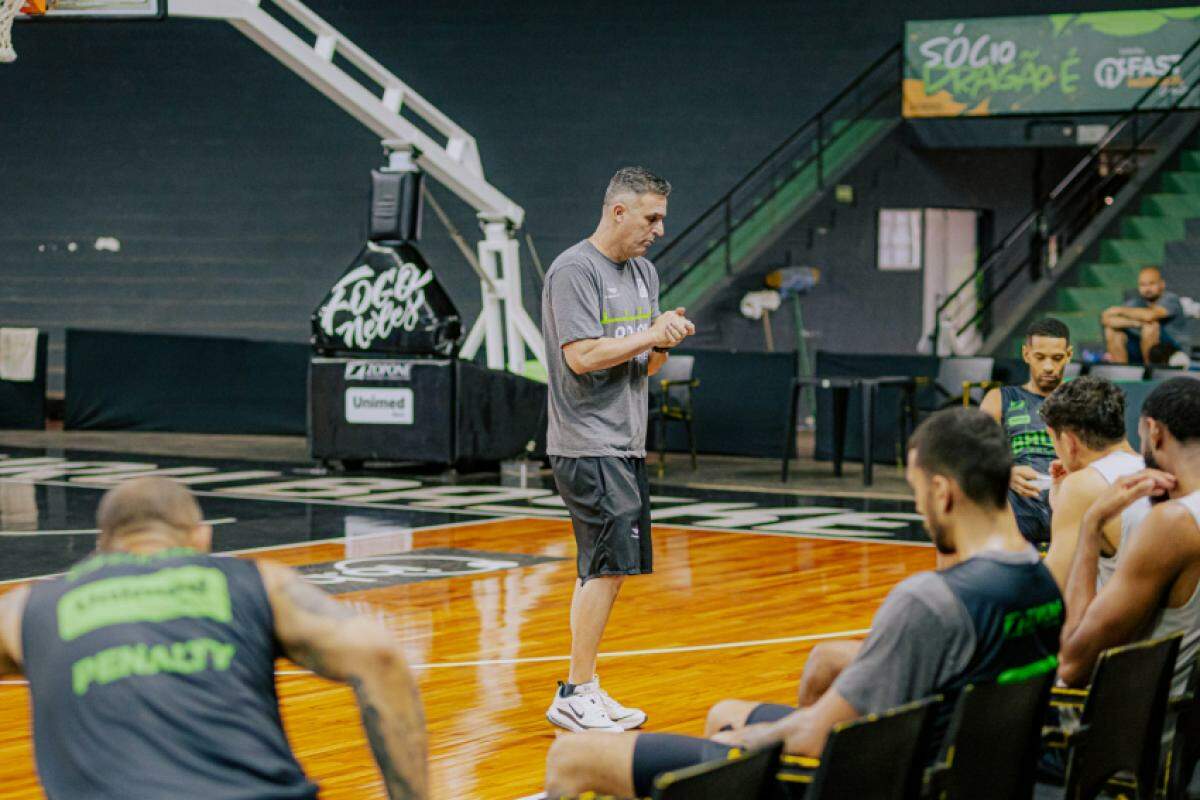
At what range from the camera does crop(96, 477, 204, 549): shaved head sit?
2641 mm

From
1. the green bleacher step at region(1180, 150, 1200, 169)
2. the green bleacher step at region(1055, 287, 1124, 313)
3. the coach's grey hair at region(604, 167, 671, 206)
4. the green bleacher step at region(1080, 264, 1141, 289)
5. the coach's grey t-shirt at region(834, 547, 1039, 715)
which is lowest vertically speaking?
the coach's grey t-shirt at region(834, 547, 1039, 715)

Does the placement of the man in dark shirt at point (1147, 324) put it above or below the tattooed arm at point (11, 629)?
above

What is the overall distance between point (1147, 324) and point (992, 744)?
11.1 metres

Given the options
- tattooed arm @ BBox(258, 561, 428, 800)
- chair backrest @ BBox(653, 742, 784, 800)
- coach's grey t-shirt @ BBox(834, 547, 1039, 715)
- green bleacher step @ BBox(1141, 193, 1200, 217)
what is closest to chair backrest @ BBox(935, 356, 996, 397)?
green bleacher step @ BBox(1141, 193, 1200, 217)

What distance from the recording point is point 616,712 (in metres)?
5.48

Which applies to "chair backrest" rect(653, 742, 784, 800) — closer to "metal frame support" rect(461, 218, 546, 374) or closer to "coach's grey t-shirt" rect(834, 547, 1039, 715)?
"coach's grey t-shirt" rect(834, 547, 1039, 715)

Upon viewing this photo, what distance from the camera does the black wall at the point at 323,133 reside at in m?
19.0

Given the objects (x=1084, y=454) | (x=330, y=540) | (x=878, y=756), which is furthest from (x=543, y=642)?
(x=878, y=756)

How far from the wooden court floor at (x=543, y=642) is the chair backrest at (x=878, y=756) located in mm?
2002

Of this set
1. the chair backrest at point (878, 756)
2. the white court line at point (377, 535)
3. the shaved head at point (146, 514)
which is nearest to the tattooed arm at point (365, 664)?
the shaved head at point (146, 514)

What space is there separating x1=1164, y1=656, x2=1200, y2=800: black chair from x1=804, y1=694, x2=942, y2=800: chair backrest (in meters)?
1.08

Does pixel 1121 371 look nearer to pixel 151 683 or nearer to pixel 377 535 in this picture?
pixel 377 535

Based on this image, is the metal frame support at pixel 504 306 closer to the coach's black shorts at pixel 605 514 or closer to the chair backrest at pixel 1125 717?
the coach's black shorts at pixel 605 514

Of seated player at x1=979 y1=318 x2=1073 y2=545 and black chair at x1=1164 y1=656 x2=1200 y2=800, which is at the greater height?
seated player at x1=979 y1=318 x2=1073 y2=545
